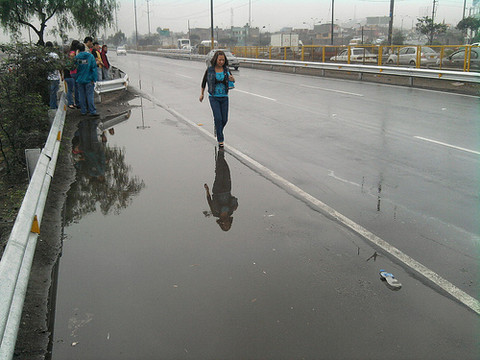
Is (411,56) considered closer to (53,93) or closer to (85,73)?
(85,73)

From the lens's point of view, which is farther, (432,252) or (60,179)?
(60,179)

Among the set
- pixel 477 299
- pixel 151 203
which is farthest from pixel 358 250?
pixel 151 203

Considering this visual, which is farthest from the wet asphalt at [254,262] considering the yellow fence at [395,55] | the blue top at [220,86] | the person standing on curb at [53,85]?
the yellow fence at [395,55]

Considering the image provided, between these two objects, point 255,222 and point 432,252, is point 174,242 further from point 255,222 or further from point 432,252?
point 432,252

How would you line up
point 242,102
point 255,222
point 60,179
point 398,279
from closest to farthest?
point 398,279
point 255,222
point 60,179
point 242,102

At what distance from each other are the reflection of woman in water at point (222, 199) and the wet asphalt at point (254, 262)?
0.09ft

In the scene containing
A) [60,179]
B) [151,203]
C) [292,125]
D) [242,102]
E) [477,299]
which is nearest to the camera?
[477,299]

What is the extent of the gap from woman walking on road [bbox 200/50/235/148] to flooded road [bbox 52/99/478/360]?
270cm

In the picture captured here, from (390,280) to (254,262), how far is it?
123cm

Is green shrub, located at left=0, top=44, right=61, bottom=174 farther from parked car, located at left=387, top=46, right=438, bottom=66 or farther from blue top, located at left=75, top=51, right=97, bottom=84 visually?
parked car, located at left=387, top=46, right=438, bottom=66

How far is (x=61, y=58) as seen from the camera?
38.0 feet

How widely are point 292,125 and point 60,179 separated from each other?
19.3ft

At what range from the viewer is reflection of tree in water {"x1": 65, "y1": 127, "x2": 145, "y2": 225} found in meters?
Answer: 6.11

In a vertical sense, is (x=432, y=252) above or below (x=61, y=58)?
below
